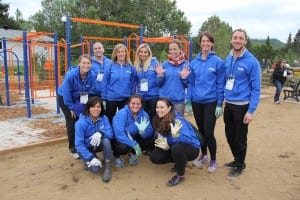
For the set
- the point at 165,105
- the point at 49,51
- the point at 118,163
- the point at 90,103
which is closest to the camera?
the point at 165,105

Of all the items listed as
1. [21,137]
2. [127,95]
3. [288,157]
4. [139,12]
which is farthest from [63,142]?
[139,12]

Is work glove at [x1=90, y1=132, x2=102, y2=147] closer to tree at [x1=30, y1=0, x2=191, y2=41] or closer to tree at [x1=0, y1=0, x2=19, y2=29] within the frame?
tree at [x1=30, y1=0, x2=191, y2=41]

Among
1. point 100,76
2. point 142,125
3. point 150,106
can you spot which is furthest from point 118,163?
point 100,76

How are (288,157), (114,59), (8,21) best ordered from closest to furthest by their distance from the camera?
1. (114,59)
2. (288,157)
3. (8,21)

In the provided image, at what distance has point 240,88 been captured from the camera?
3693mm

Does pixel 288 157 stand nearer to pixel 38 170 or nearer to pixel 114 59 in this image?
pixel 114 59

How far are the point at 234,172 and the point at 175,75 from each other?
135cm

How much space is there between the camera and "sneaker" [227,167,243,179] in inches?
157

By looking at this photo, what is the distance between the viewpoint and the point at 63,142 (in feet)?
17.7

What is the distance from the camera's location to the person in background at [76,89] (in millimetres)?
4281

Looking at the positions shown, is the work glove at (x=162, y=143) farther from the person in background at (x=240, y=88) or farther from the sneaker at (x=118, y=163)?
the person in background at (x=240, y=88)

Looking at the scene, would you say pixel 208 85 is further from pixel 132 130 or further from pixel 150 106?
pixel 132 130

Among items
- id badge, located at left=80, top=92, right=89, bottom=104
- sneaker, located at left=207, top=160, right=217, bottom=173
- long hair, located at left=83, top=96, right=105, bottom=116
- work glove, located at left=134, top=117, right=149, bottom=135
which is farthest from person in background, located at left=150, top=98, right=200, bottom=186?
id badge, located at left=80, top=92, right=89, bottom=104

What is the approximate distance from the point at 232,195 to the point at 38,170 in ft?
7.69
